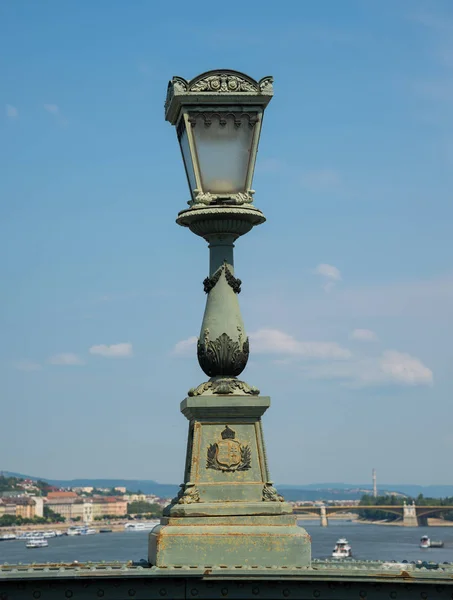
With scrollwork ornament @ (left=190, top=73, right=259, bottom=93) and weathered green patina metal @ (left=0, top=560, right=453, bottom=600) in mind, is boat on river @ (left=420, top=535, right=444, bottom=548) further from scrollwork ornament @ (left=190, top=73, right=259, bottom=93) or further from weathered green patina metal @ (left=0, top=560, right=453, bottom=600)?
weathered green patina metal @ (left=0, top=560, right=453, bottom=600)

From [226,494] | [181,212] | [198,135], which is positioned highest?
[198,135]

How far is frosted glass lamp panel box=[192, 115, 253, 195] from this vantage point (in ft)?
32.0

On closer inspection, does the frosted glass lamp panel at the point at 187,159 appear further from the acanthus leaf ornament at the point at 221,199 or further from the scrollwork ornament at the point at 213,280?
the scrollwork ornament at the point at 213,280

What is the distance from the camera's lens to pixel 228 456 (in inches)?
358

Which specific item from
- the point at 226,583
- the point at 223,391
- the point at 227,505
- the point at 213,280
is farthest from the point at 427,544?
the point at 226,583

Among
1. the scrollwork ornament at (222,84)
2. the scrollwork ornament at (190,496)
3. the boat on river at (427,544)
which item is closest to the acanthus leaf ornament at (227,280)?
the scrollwork ornament at (222,84)

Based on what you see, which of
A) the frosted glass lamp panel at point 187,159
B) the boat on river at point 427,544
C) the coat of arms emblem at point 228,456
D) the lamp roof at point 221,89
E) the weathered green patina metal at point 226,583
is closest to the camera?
the weathered green patina metal at point 226,583

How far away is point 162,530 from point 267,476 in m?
0.95

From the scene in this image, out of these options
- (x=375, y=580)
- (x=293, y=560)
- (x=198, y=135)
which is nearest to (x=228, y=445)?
(x=293, y=560)

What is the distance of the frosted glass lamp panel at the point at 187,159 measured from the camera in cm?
985

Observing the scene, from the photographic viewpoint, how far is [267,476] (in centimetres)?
915

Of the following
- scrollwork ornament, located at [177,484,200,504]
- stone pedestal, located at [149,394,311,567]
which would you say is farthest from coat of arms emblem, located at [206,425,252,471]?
scrollwork ornament, located at [177,484,200,504]

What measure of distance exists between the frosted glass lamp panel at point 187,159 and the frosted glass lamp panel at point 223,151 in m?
0.08

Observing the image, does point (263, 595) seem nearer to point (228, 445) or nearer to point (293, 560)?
point (293, 560)
